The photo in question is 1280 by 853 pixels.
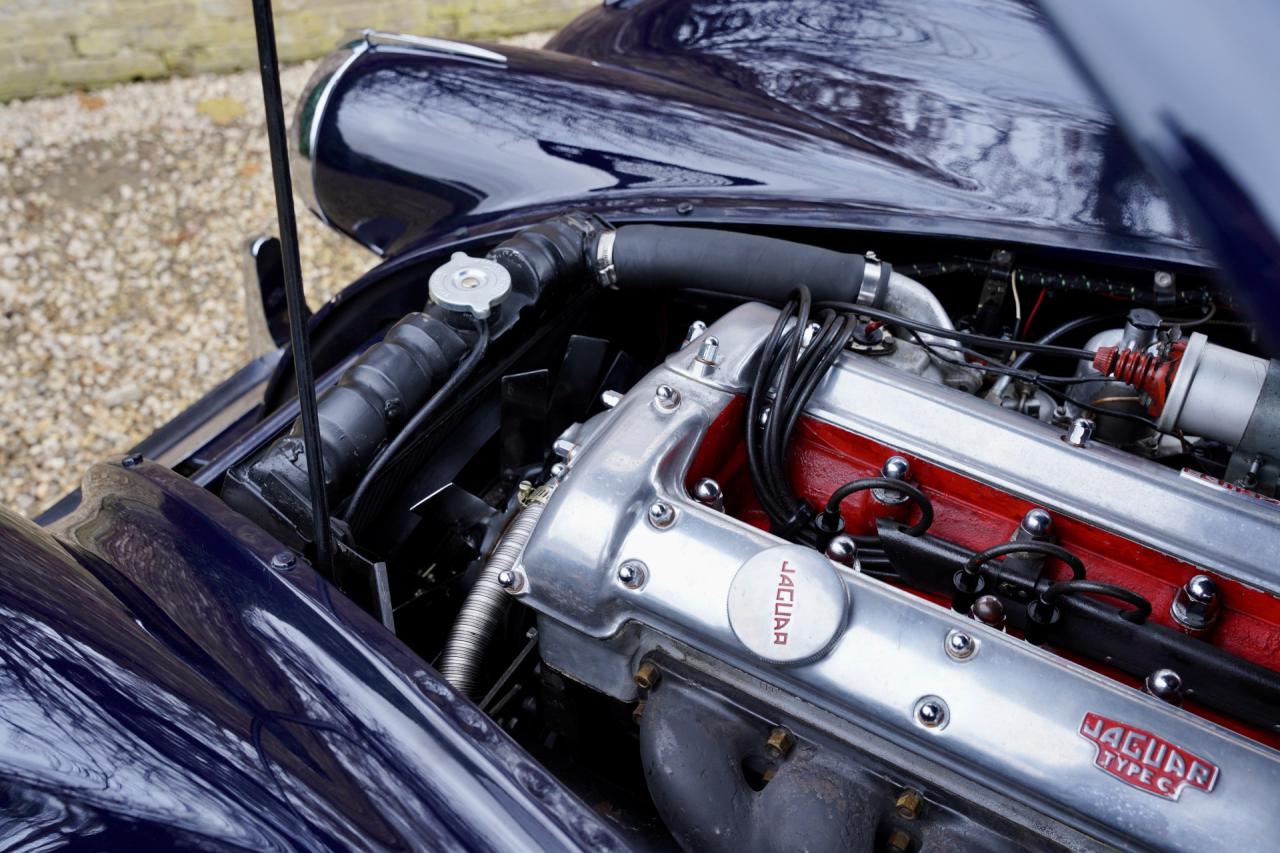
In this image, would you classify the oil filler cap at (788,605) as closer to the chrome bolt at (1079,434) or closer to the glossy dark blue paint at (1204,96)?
the chrome bolt at (1079,434)

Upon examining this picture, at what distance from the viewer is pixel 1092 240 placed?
1.34m

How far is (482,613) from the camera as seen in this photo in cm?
110

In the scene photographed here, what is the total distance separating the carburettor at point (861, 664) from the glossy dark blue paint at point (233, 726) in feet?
0.58

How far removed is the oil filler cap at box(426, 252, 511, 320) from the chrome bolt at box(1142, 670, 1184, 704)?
0.75 metres

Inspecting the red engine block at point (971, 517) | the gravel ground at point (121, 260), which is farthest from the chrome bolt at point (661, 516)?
the gravel ground at point (121, 260)

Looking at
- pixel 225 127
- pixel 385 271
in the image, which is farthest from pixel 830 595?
pixel 225 127

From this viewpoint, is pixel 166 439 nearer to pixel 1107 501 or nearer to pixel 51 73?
pixel 1107 501

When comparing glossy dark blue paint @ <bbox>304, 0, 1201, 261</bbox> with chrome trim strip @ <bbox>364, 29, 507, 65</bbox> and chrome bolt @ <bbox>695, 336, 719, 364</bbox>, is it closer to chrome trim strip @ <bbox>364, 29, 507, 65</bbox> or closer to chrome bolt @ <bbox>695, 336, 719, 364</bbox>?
chrome trim strip @ <bbox>364, 29, 507, 65</bbox>

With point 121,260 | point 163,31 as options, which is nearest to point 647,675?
point 121,260

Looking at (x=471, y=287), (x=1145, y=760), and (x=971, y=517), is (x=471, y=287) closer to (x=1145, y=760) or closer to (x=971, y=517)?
(x=971, y=517)

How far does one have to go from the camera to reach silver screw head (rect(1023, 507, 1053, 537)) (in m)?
1.03

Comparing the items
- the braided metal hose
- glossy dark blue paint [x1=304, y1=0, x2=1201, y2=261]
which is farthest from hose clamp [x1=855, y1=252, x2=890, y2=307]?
the braided metal hose

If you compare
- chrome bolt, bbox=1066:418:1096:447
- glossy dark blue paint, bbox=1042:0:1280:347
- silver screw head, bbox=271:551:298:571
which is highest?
glossy dark blue paint, bbox=1042:0:1280:347

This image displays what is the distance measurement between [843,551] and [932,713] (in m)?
0.23
